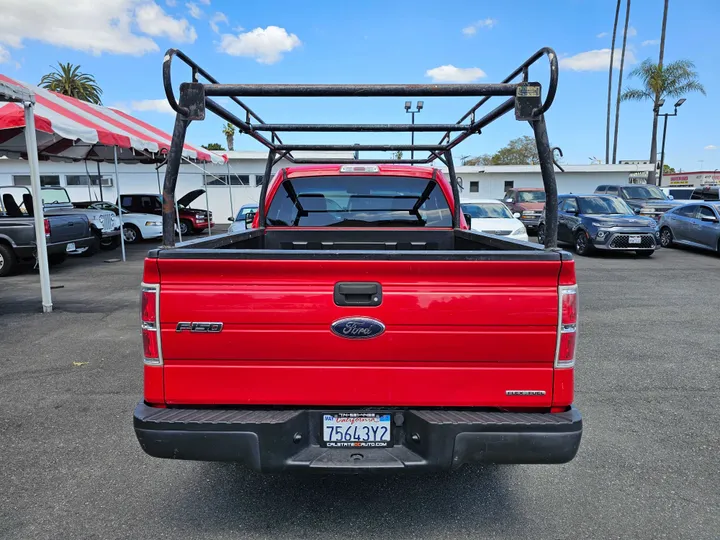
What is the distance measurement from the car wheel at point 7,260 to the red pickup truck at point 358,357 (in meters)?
10.3

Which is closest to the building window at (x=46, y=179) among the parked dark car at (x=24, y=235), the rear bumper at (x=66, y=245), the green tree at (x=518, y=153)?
the rear bumper at (x=66, y=245)

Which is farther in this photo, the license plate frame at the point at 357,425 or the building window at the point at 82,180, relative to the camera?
the building window at the point at 82,180

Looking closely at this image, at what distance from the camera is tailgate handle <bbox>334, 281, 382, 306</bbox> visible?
7.56 ft

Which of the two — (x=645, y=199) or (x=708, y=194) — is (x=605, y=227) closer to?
(x=645, y=199)

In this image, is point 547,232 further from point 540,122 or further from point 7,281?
point 7,281

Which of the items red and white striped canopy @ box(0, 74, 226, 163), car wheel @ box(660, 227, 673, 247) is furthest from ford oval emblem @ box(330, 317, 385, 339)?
car wheel @ box(660, 227, 673, 247)

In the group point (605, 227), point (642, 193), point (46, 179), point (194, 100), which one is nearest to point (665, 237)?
point (605, 227)

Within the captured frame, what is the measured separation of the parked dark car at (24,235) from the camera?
1046cm

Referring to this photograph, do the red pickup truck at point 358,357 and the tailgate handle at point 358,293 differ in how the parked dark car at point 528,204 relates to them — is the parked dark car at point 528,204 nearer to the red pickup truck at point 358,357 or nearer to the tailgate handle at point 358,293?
the red pickup truck at point 358,357

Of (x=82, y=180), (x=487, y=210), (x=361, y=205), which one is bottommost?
(x=487, y=210)

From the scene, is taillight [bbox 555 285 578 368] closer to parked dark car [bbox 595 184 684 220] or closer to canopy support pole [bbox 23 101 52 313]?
canopy support pole [bbox 23 101 52 313]

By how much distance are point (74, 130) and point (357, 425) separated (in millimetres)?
9642

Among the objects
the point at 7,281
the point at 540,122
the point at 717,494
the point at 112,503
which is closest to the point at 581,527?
the point at 717,494

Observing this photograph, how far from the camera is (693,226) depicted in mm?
14633
